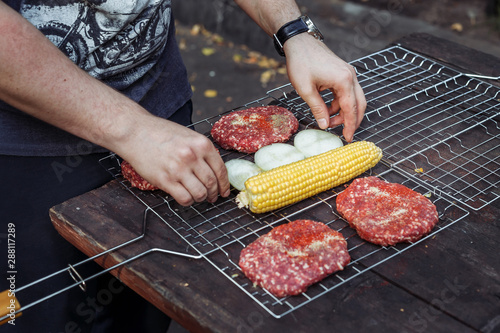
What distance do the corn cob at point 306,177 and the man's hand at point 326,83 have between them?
0.20 metres

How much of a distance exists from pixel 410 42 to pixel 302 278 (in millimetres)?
2424

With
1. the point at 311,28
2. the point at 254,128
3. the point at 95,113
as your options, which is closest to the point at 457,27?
the point at 311,28

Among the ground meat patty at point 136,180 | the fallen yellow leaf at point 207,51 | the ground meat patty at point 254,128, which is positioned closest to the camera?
the ground meat patty at point 136,180

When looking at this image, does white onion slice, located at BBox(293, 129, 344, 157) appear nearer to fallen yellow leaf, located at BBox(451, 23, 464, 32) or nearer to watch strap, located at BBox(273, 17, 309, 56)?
watch strap, located at BBox(273, 17, 309, 56)

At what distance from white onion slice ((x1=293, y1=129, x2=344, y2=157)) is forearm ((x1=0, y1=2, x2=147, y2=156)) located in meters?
0.90

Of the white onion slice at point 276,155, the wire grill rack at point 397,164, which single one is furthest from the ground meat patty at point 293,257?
the white onion slice at point 276,155

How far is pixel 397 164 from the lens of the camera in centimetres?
260

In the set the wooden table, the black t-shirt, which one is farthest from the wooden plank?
the black t-shirt

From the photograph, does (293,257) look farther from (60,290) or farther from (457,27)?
(457,27)

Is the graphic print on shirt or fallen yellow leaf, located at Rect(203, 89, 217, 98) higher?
the graphic print on shirt

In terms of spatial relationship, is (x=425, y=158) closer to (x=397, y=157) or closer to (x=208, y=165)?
(x=397, y=157)

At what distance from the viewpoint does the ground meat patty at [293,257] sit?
1.91 metres

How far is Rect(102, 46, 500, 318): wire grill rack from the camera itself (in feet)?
6.81

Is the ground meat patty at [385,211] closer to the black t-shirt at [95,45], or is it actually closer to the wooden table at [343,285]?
the wooden table at [343,285]
